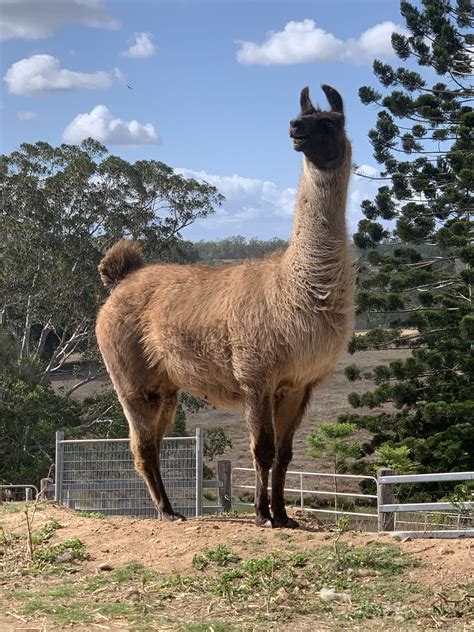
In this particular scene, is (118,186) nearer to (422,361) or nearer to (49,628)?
(422,361)

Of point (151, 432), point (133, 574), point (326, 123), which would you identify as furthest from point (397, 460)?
point (133, 574)

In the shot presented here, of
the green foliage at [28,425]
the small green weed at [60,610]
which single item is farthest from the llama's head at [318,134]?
the green foliage at [28,425]

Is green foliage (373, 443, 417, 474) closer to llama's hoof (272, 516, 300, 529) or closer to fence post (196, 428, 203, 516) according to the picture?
fence post (196, 428, 203, 516)

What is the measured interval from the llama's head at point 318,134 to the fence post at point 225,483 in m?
7.92

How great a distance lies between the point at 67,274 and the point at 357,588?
28.5m

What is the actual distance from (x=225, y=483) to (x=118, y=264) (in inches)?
227

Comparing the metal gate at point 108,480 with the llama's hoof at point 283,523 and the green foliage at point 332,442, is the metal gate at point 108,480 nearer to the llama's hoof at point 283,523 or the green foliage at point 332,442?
the llama's hoof at point 283,523

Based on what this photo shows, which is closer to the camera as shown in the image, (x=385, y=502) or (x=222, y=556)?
(x=222, y=556)

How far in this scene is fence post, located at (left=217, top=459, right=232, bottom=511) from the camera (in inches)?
581

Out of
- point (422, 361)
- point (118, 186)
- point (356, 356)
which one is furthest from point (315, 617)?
point (356, 356)

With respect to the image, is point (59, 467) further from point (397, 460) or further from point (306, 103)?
point (397, 460)

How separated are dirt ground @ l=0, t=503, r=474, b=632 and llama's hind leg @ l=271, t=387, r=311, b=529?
313 millimetres

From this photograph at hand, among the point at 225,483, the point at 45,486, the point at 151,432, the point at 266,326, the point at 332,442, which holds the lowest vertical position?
the point at 332,442

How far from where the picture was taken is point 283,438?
8.41m
